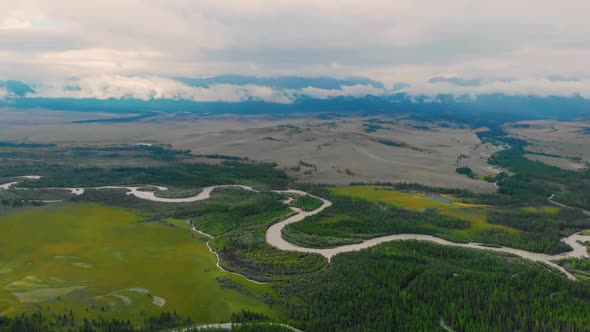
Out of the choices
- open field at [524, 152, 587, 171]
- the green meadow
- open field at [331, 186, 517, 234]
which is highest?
open field at [524, 152, 587, 171]

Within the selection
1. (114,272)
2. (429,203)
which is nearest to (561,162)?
(429,203)

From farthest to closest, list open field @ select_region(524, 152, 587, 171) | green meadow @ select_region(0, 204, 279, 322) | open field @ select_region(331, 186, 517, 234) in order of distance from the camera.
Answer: open field @ select_region(524, 152, 587, 171), open field @ select_region(331, 186, 517, 234), green meadow @ select_region(0, 204, 279, 322)

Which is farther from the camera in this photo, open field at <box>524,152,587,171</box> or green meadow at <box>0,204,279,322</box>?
open field at <box>524,152,587,171</box>

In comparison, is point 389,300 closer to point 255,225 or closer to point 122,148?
point 255,225

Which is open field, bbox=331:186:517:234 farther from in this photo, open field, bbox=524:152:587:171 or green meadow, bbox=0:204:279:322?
open field, bbox=524:152:587:171

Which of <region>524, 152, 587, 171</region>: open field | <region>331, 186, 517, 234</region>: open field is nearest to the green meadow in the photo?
<region>331, 186, 517, 234</region>: open field

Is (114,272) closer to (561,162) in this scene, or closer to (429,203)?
(429,203)

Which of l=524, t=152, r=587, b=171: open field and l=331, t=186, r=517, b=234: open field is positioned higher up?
l=524, t=152, r=587, b=171: open field

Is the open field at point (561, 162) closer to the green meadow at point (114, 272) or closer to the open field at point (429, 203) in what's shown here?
the open field at point (429, 203)
